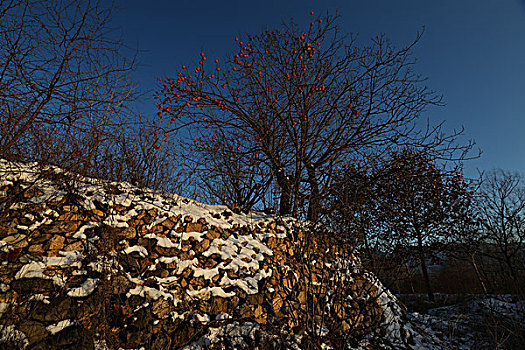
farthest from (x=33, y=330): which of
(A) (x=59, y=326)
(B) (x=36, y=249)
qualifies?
(B) (x=36, y=249)

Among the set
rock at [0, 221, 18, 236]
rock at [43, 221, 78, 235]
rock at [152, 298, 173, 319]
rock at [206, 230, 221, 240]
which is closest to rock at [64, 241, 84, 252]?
rock at [43, 221, 78, 235]

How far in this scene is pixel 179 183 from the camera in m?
5.47

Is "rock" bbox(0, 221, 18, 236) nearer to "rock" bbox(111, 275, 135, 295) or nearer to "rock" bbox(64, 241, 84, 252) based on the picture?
"rock" bbox(64, 241, 84, 252)

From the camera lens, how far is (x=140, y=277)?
312 cm

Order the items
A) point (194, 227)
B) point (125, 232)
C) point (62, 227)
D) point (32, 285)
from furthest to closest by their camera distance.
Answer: point (194, 227), point (125, 232), point (62, 227), point (32, 285)

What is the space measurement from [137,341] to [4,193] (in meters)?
2.43

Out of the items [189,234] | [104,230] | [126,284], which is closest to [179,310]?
[126,284]

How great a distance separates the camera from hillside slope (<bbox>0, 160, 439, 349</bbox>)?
100 inches

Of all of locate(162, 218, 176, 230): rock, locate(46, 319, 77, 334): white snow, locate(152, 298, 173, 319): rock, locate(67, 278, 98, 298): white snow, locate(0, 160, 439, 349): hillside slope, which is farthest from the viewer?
locate(162, 218, 176, 230): rock

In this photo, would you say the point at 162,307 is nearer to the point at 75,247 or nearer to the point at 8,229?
the point at 75,247

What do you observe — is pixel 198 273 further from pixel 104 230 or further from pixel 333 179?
pixel 333 179

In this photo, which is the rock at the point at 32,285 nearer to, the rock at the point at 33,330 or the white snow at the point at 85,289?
the white snow at the point at 85,289

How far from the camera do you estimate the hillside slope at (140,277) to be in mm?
2545

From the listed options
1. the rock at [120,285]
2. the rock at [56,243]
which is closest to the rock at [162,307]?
the rock at [120,285]
